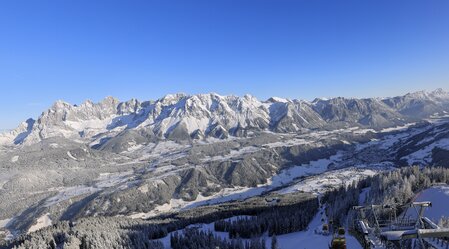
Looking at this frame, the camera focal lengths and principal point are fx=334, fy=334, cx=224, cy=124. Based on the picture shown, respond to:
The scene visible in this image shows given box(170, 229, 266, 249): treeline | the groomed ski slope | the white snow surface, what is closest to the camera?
the groomed ski slope

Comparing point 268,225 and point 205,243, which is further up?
point 205,243

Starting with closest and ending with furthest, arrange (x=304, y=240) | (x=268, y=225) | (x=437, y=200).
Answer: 1. (x=304, y=240)
2. (x=437, y=200)
3. (x=268, y=225)

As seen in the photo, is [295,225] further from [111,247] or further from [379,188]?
[111,247]

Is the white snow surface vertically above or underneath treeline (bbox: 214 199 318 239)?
above

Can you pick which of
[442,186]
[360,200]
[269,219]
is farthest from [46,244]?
[442,186]

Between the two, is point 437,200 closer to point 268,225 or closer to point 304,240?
point 304,240

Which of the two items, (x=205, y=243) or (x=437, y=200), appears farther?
(x=437, y=200)

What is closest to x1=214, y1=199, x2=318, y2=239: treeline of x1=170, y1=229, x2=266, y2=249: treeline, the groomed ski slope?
the groomed ski slope

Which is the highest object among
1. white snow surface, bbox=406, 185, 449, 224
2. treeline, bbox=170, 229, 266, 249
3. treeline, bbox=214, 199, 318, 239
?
white snow surface, bbox=406, 185, 449, 224

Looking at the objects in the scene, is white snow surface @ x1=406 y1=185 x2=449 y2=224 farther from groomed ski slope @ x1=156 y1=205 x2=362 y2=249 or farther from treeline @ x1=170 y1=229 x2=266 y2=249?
treeline @ x1=170 y1=229 x2=266 y2=249

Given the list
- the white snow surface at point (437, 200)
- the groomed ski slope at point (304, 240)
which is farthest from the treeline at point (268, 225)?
the white snow surface at point (437, 200)

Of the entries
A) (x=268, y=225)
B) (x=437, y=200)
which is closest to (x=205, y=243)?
(x=268, y=225)
